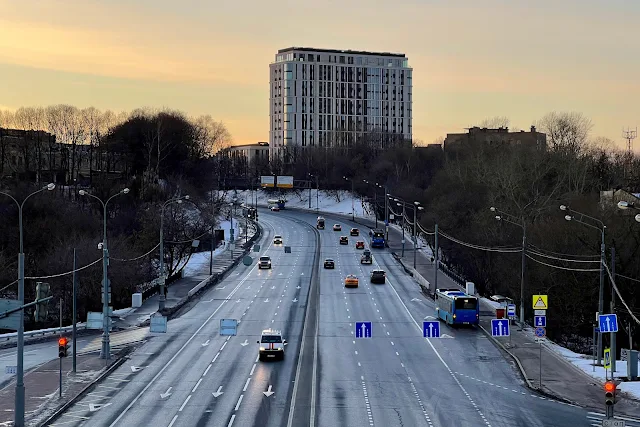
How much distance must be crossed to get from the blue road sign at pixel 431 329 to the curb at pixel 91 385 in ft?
57.1

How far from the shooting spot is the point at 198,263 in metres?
A: 99.5

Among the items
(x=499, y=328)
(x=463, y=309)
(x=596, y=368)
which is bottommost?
(x=596, y=368)

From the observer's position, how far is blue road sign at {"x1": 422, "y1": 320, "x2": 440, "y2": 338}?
48.6 metres

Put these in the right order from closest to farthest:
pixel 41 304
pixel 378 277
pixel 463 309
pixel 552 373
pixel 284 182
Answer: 1. pixel 41 304
2. pixel 552 373
3. pixel 463 309
4. pixel 378 277
5. pixel 284 182

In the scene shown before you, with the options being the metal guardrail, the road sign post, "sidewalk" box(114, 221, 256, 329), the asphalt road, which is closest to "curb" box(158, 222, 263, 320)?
"sidewalk" box(114, 221, 256, 329)

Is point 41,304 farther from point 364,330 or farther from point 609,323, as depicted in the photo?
point 364,330

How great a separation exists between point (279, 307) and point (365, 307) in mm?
6971

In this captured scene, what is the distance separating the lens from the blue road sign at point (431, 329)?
48.6 m

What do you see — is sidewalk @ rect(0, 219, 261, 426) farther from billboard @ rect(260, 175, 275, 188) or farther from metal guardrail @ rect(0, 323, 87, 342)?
billboard @ rect(260, 175, 275, 188)

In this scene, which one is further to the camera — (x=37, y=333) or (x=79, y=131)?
(x=79, y=131)

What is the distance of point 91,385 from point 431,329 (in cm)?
2208

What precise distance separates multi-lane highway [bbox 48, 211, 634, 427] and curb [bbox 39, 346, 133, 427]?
0.37 meters

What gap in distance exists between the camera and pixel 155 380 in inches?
1549

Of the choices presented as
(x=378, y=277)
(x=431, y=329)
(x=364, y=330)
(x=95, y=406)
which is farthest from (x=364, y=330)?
(x=378, y=277)
